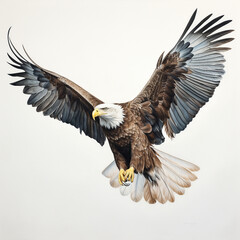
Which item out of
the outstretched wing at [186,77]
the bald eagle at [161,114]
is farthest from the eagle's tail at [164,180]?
the outstretched wing at [186,77]

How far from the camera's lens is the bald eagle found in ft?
5.65

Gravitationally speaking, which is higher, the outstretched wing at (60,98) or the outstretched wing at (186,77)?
the outstretched wing at (186,77)

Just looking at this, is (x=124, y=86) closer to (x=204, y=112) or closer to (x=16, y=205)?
(x=204, y=112)

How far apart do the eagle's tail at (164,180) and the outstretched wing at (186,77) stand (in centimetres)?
13

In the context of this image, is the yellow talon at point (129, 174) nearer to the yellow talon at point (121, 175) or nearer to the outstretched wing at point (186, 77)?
the yellow talon at point (121, 175)

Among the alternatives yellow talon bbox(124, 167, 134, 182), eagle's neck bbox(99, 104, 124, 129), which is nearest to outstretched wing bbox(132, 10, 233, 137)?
eagle's neck bbox(99, 104, 124, 129)

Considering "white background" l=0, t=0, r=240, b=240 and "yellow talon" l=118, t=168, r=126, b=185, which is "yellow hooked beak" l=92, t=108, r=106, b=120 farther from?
"yellow talon" l=118, t=168, r=126, b=185

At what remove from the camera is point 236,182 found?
1.80 meters

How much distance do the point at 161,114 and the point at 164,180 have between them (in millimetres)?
303

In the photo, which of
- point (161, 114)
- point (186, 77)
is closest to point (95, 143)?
point (161, 114)

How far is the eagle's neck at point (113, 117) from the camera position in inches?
69.4

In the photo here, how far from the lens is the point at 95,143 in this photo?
186 centimetres

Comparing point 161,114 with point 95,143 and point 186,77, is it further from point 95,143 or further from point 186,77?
point 95,143

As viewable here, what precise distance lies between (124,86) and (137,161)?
360mm
